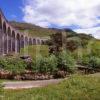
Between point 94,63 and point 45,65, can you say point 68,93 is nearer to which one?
point 45,65

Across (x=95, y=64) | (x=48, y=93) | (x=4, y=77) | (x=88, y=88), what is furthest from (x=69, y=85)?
(x=95, y=64)

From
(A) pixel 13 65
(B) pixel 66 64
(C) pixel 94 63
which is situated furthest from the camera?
(C) pixel 94 63

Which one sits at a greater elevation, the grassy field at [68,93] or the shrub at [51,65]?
the shrub at [51,65]

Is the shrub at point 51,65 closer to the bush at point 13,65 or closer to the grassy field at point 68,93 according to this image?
the bush at point 13,65

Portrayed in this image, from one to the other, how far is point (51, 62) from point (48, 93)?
11102mm

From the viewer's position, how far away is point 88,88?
1199 cm

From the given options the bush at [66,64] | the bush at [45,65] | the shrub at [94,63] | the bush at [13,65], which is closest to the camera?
the bush at [45,65]

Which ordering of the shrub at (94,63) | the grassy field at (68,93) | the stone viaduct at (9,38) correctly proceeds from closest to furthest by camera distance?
1. the grassy field at (68,93)
2. the shrub at (94,63)
3. the stone viaduct at (9,38)

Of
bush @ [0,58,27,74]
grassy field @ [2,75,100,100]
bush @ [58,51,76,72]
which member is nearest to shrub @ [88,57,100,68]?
bush @ [58,51,76,72]

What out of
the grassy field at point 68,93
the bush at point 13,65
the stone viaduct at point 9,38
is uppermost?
the stone viaduct at point 9,38

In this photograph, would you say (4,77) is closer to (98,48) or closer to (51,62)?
(51,62)

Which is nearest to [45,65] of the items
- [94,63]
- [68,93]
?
[94,63]

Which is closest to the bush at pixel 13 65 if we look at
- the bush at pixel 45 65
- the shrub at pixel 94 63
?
the bush at pixel 45 65

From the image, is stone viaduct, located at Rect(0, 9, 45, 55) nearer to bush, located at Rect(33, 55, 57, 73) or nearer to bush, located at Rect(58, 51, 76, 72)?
bush, located at Rect(58, 51, 76, 72)
